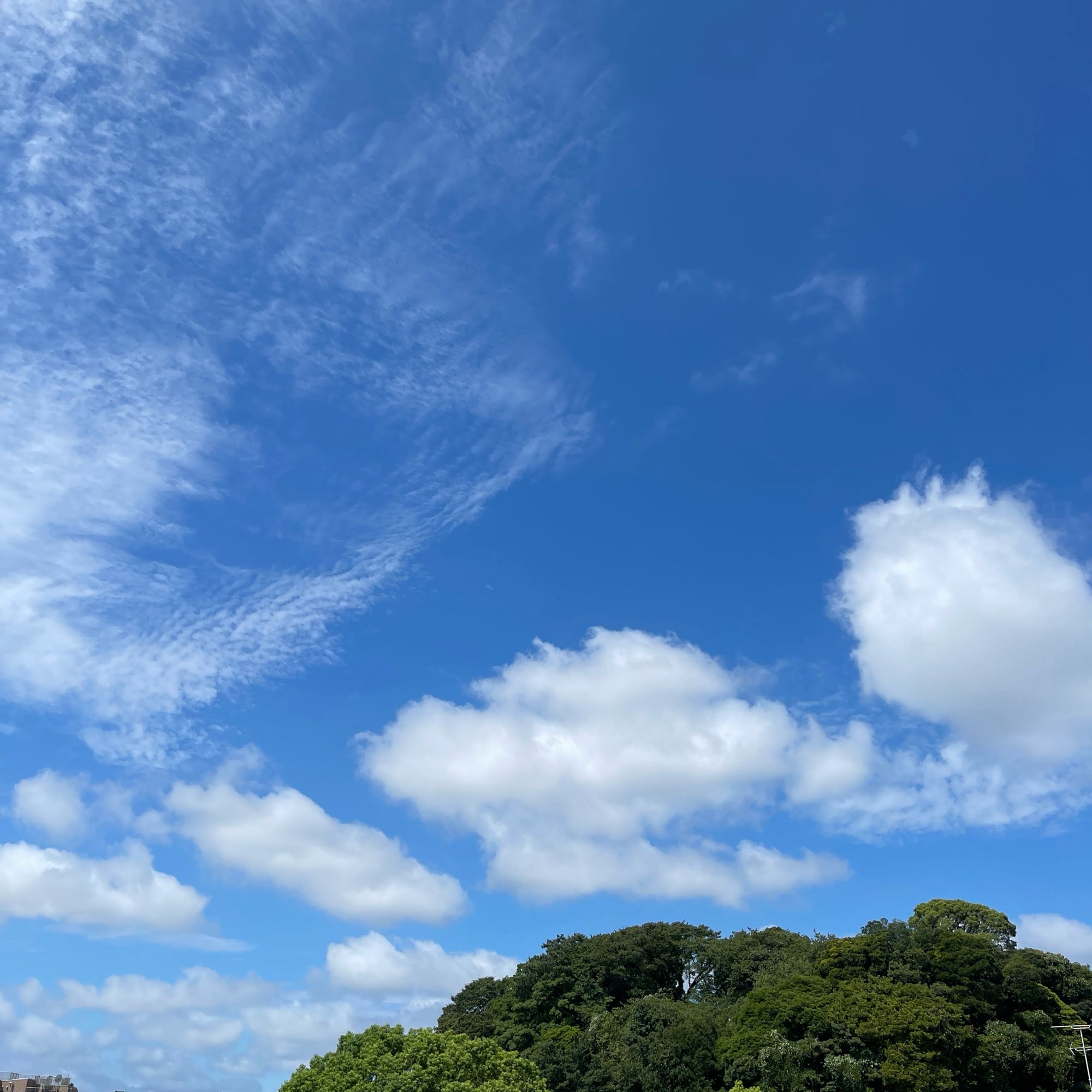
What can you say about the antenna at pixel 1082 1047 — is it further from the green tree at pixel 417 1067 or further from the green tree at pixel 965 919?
the green tree at pixel 417 1067

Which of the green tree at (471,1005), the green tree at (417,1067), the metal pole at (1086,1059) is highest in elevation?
the green tree at (471,1005)

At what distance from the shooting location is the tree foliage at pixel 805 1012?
49.1 meters

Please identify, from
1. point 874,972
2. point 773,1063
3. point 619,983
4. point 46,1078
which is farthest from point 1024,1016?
point 46,1078

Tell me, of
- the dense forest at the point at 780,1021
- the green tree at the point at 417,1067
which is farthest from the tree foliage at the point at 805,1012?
the green tree at the point at 417,1067

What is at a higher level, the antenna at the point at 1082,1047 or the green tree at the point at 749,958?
the green tree at the point at 749,958

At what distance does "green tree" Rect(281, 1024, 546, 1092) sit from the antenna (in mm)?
27483

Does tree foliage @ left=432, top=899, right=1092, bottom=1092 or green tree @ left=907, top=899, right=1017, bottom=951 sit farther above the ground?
green tree @ left=907, top=899, right=1017, bottom=951

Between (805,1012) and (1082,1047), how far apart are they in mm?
14732

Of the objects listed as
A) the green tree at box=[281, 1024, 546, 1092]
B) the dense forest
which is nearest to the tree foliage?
the dense forest

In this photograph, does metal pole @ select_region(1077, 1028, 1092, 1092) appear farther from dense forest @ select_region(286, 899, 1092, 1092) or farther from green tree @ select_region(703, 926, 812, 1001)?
green tree @ select_region(703, 926, 812, 1001)

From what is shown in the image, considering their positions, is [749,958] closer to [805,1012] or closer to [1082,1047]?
[805,1012]

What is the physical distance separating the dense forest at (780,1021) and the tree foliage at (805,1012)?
0.10 m

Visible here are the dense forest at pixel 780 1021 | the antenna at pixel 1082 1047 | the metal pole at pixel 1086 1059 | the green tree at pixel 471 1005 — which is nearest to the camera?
the dense forest at pixel 780 1021

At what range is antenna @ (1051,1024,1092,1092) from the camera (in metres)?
49.3
